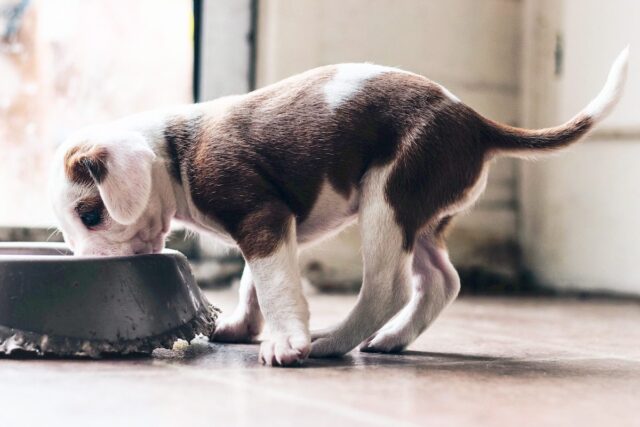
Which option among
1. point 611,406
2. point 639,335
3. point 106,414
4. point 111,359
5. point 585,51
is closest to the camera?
point 106,414

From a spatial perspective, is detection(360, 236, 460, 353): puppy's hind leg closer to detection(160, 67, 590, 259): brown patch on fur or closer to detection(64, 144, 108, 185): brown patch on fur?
detection(160, 67, 590, 259): brown patch on fur

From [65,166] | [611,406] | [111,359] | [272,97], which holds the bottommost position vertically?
[111,359]

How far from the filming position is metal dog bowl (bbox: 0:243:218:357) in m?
1.70

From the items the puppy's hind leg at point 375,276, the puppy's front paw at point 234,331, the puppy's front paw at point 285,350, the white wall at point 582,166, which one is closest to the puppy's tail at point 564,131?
the puppy's hind leg at point 375,276

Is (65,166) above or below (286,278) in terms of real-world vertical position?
above

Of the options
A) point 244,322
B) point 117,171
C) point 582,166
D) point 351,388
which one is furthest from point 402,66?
point 351,388

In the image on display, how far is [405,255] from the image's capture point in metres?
1.77

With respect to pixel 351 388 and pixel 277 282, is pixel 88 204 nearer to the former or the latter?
pixel 277 282

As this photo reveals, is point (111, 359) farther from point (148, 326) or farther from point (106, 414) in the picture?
point (106, 414)

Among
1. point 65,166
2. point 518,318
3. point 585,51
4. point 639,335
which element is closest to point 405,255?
point 65,166

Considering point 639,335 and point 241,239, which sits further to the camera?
point 639,335

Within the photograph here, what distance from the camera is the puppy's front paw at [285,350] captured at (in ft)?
5.51

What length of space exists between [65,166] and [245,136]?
0.35 m

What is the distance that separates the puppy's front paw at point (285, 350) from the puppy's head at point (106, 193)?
0.36 metres
